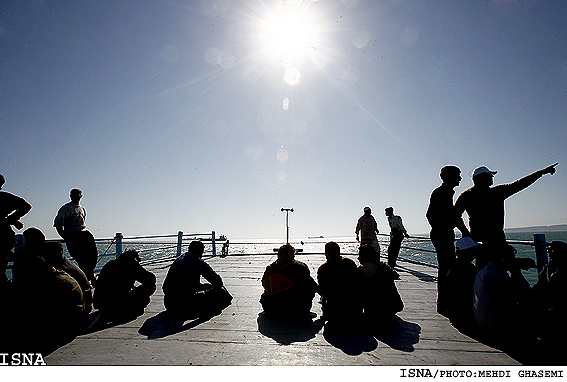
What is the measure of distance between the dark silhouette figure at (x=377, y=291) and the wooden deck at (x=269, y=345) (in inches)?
9.4

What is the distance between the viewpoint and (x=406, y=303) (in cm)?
479

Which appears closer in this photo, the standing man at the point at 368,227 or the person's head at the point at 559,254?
the person's head at the point at 559,254

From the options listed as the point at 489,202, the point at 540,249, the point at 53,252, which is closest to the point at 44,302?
the point at 53,252

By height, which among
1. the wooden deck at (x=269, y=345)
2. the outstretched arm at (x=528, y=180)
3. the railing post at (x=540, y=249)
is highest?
the outstretched arm at (x=528, y=180)

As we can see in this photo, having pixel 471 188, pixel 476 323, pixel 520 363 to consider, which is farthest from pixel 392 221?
pixel 520 363

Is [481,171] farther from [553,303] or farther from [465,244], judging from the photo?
[553,303]

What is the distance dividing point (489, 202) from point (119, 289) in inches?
197

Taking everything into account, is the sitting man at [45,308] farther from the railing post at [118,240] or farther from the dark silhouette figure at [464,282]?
the railing post at [118,240]

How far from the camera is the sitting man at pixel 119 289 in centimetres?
393

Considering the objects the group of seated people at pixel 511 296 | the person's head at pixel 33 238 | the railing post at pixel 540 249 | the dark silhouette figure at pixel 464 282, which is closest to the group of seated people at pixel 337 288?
the dark silhouette figure at pixel 464 282

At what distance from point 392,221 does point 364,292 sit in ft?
17.2

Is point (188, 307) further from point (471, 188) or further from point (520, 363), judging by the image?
point (471, 188)

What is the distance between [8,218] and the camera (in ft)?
13.7

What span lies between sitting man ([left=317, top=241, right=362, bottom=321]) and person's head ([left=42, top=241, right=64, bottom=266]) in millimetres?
3231
